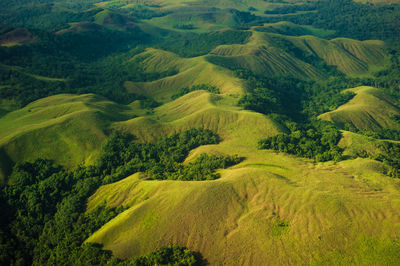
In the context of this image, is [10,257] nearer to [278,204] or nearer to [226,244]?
[226,244]

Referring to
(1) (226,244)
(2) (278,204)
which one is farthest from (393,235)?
(1) (226,244)

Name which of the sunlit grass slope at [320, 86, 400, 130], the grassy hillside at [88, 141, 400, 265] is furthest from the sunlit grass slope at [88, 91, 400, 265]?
the sunlit grass slope at [320, 86, 400, 130]

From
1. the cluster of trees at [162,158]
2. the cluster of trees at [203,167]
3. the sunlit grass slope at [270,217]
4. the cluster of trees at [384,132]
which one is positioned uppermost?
the sunlit grass slope at [270,217]

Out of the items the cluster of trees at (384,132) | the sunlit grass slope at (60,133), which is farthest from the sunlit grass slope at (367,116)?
the sunlit grass slope at (60,133)

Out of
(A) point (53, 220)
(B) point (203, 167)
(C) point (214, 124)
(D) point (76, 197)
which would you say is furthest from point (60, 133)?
(C) point (214, 124)

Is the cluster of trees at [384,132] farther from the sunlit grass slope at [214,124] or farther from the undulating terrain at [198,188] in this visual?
the sunlit grass slope at [214,124]

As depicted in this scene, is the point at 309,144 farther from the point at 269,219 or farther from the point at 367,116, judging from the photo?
the point at 367,116
